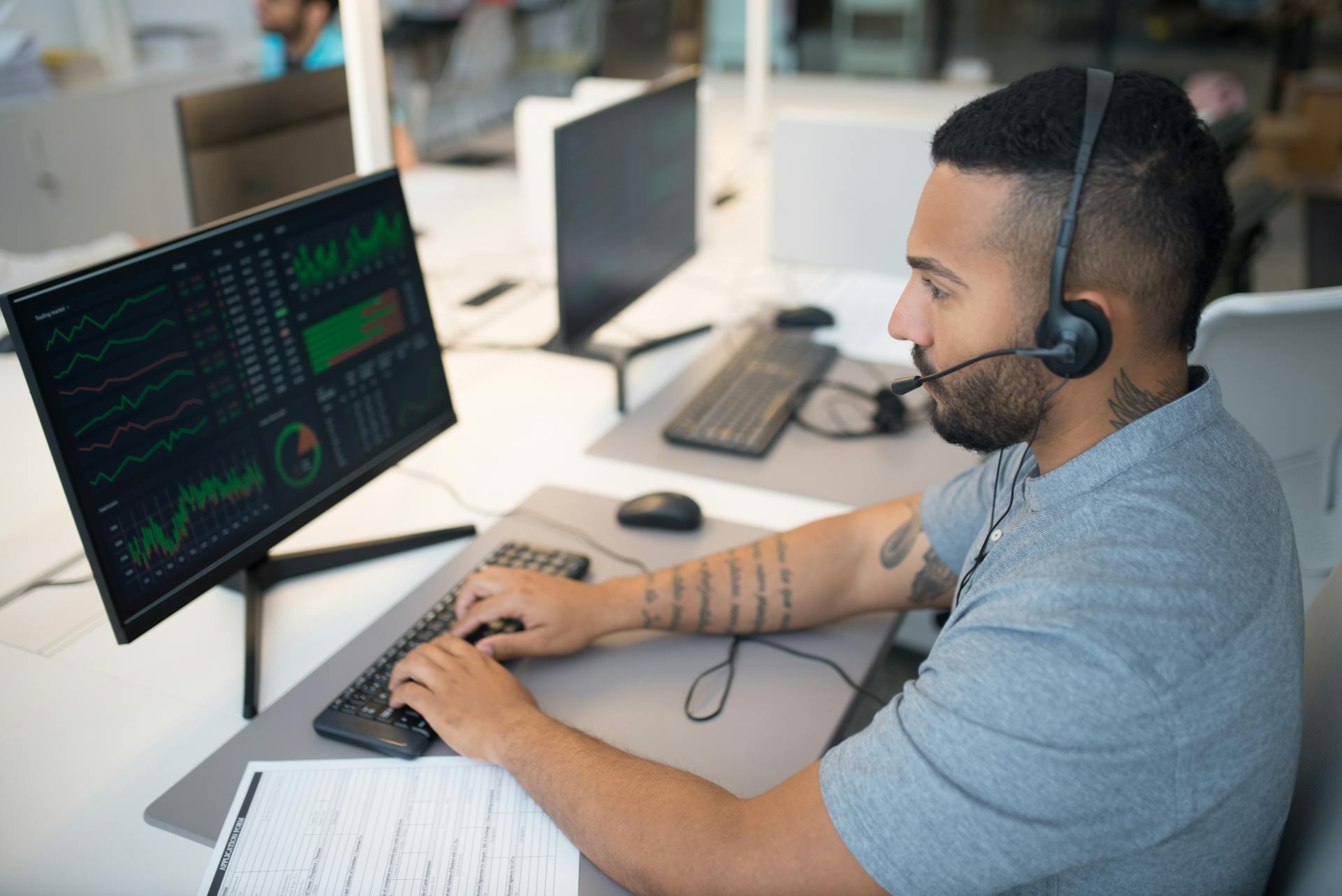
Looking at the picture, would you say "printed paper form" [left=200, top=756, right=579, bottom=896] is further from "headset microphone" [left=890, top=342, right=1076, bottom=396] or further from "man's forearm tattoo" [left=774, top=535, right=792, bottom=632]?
"headset microphone" [left=890, top=342, right=1076, bottom=396]

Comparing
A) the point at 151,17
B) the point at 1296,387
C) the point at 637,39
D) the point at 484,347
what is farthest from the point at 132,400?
the point at 151,17

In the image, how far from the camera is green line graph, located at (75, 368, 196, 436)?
0.94 m

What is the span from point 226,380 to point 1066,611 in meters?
0.82

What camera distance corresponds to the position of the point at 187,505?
1.04m

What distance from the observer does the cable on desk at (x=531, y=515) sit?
50.4 inches

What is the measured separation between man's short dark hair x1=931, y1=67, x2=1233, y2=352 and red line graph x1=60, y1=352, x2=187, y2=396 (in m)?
0.74

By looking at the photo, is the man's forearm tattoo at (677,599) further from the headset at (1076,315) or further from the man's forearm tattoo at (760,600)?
the headset at (1076,315)

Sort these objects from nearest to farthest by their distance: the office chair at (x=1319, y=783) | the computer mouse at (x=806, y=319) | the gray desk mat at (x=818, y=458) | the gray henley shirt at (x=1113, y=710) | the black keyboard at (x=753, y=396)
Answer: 1. the gray henley shirt at (x=1113, y=710)
2. the office chair at (x=1319, y=783)
3. the gray desk mat at (x=818, y=458)
4. the black keyboard at (x=753, y=396)
5. the computer mouse at (x=806, y=319)

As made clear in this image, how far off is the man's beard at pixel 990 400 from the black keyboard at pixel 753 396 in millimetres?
636

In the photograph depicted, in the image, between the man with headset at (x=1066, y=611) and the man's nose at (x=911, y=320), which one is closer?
the man with headset at (x=1066, y=611)

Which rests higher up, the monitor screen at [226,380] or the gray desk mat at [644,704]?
the monitor screen at [226,380]

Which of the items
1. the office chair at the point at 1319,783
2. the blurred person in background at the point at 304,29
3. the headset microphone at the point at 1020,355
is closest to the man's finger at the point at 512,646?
the headset microphone at the point at 1020,355

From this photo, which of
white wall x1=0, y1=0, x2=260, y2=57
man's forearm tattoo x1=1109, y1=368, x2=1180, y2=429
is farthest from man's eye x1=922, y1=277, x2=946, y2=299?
white wall x1=0, y1=0, x2=260, y2=57

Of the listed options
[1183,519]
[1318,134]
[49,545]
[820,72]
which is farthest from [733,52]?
[1183,519]
